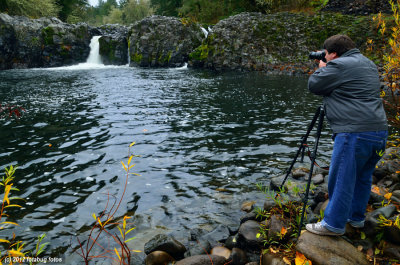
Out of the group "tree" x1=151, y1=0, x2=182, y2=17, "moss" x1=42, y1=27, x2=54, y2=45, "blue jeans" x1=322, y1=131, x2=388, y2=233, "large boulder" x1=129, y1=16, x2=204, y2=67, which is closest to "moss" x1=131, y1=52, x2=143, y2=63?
"large boulder" x1=129, y1=16, x2=204, y2=67

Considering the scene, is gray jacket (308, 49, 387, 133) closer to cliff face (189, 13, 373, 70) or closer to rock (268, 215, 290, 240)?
rock (268, 215, 290, 240)

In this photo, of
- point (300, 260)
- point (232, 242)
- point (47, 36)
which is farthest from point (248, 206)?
point (47, 36)

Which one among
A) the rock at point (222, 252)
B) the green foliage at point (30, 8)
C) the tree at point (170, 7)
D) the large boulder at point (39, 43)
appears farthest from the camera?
the tree at point (170, 7)

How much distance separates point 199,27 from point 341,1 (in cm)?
1897

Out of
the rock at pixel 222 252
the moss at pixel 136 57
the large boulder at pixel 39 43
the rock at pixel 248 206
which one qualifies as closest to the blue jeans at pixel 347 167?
the rock at pixel 222 252

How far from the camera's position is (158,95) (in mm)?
18656

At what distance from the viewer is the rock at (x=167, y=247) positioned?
4.75m

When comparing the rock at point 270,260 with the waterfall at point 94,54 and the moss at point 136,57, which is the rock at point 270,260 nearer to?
the moss at point 136,57

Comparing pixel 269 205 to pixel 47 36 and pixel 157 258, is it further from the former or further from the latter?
pixel 47 36

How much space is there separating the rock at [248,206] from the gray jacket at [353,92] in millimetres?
2952

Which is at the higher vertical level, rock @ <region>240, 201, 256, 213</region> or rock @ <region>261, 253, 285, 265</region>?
rock @ <region>261, 253, 285, 265</region>

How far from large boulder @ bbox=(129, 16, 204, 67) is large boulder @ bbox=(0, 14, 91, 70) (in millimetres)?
8645

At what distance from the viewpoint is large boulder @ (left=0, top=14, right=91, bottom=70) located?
Answer: 119ft

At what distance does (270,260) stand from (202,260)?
43.4 inches
